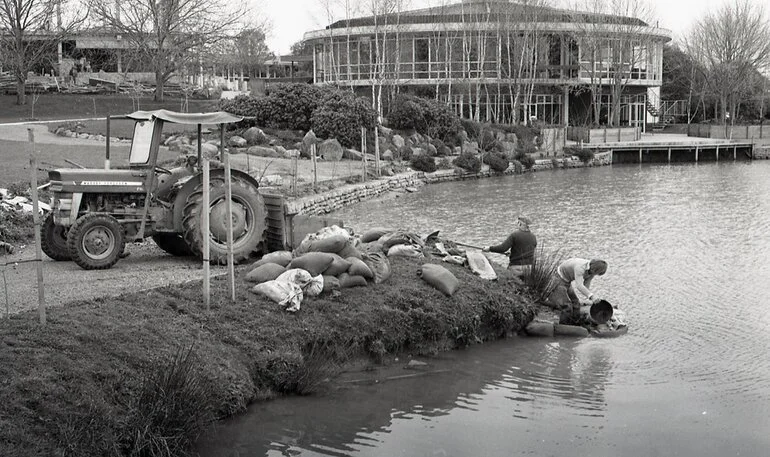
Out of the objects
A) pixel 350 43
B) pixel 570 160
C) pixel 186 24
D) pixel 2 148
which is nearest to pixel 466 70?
pixel 350 43

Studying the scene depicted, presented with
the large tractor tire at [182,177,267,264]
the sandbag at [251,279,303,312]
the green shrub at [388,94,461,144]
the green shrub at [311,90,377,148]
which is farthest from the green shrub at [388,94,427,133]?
the sandbag at [251,279,303,312]

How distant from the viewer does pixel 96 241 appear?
45.1 ft

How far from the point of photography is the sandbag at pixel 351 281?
12203mm

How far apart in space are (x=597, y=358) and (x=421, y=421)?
3.56 meters

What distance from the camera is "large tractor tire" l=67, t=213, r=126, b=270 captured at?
1353cm

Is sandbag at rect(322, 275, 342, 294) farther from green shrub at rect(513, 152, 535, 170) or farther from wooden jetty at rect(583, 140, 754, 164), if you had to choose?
wooden jetty at rect(583, 140, 754, 164)

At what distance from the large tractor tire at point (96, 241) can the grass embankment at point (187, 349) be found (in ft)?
7.89

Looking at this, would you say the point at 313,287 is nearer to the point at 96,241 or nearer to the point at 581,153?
the point at 96,241

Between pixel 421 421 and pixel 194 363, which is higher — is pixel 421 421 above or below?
below

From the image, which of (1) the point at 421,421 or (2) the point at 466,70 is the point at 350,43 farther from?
(1) the point at 421,421

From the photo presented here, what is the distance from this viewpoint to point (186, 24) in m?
49.5

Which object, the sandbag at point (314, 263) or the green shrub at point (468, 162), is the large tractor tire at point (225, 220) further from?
the green shrub at point (468, 162)

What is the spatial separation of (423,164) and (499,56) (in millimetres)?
20511

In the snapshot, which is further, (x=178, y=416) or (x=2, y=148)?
(x=2, y=148)
